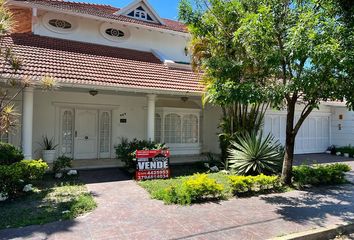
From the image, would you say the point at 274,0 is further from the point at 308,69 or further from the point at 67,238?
the point at 67,238

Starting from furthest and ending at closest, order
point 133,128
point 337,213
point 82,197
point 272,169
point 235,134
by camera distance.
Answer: point 133,128
point 235,134
point 272,169
point 82,197
point 337,213

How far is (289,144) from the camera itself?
28.4 ft

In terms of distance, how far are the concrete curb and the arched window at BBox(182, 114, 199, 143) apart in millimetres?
9816

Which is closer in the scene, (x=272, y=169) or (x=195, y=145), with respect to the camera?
(x=272, y=169)

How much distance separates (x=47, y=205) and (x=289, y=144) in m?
6.86

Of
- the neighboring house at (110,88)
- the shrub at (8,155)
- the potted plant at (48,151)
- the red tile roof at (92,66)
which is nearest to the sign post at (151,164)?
the neighboring house at (110,88)

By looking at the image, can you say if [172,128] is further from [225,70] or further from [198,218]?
[198,218]

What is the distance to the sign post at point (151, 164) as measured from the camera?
9.34 metres

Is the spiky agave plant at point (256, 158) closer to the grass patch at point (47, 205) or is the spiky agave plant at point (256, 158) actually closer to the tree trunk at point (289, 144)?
the tree trunk at point (289, 144)

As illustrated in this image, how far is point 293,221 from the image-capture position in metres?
5.98

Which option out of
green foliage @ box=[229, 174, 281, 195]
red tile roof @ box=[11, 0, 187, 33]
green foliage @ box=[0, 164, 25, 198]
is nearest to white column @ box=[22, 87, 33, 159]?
green foliage @ box=[0, 164, 25, 198]

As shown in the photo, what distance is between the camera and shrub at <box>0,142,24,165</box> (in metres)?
7.94

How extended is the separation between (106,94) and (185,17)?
17.1ft

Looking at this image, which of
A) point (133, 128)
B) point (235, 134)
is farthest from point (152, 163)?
point (133, 128)
